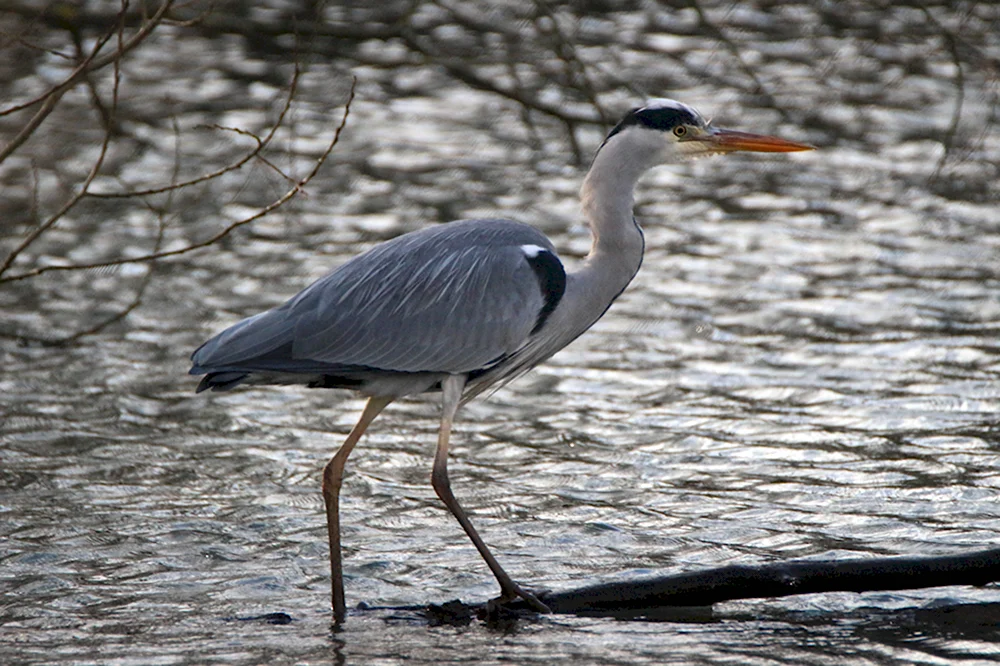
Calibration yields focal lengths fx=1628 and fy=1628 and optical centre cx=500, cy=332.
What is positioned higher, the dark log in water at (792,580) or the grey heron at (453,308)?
the grey heron at (453,308)

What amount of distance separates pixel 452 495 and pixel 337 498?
434 millimetres

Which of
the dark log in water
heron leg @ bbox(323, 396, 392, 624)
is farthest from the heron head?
the dark log in water

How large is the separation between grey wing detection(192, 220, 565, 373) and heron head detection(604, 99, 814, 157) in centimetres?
59

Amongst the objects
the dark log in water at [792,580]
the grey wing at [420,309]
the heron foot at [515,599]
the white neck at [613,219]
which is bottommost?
the heron foot at [515,599]

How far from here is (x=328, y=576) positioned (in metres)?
6.21

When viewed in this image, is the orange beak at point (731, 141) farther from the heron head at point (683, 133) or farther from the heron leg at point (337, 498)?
the heron leg at point (337, 498)

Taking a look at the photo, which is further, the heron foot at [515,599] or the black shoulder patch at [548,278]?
the black shoulder patch at [548,278]

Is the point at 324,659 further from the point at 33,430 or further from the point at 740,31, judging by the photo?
the point at 740,31

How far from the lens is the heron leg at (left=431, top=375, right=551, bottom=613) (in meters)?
5.78

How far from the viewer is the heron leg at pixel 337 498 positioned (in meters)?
5.79

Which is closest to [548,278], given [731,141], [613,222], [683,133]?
[613,222]

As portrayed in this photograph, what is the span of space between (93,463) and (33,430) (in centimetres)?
59

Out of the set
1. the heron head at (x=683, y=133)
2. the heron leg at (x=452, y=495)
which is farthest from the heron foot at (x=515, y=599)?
the heron head at (x=683, y=133)

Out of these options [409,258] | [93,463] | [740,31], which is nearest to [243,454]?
[93,463]
